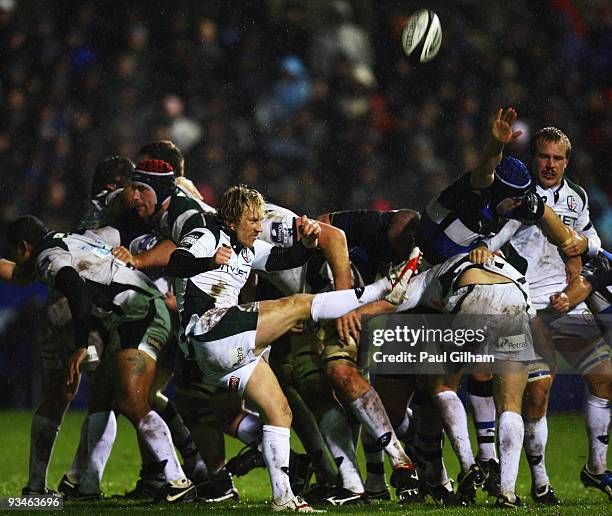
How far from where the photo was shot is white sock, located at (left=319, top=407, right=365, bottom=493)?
Result: 5961 mm

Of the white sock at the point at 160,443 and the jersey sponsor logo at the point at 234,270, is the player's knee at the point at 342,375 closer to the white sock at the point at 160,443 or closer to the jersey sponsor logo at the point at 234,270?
the jersey sponsor logo at the point at 234,270

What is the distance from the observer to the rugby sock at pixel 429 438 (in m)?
6.08

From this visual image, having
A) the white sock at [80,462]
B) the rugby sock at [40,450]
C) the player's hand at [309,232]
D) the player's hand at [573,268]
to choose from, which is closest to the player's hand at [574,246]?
the player's hand at [573,268]

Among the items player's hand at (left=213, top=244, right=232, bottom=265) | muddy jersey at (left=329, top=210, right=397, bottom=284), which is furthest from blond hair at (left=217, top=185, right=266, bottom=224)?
muddy jersey at (left=329, top=210, right=397, bottom=284)

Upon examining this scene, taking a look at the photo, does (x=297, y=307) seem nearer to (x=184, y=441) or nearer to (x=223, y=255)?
(x=223, y=255)

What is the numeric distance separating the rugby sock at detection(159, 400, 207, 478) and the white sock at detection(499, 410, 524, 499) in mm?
1971

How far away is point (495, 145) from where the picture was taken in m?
5.66

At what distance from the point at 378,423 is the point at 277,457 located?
0.86m

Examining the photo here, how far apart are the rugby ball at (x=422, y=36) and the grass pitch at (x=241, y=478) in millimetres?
2749

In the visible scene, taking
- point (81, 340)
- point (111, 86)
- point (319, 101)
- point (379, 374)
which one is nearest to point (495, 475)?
point (379, 374)

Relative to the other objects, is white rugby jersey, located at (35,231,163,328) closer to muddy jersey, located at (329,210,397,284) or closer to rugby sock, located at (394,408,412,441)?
muddy jersey, located at (329,210,397,284)

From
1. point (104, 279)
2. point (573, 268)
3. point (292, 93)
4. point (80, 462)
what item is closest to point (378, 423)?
point (573, 268)

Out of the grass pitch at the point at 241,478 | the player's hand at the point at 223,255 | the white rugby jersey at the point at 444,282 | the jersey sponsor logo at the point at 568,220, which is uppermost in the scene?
A: the jersey sponsor logo at the point at 568,220

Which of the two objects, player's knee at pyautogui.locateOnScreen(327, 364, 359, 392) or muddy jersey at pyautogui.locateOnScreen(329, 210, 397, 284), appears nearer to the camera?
player's knee at pyautogui.locateOnScreen(327, 364, 359, 392)
